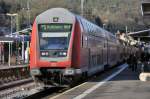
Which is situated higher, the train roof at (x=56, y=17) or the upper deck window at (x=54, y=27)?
the train roof at (x=56, y=17)

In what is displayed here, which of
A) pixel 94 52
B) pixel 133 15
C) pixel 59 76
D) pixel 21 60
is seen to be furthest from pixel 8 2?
pixel 59 76

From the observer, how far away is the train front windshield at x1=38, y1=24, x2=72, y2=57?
23406 millimetres

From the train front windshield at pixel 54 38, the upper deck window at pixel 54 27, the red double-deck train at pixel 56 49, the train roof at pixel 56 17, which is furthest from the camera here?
the train roof at pixel 56 17

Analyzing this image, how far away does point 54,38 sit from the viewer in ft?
77.2

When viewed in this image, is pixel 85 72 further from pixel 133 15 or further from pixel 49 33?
pixel 133 15

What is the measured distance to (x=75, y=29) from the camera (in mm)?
23906

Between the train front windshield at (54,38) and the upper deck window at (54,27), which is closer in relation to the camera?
the train front windshield at (54,38)

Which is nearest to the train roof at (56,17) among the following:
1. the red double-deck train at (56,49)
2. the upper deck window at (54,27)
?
the red double-deck train at (56,49)

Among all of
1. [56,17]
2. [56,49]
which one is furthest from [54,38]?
[56,17]

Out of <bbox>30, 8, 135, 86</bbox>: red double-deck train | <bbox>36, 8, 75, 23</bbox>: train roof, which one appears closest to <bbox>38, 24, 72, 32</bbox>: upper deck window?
<bbox>30, 8, 135, 86</bbox>: red double-deck train

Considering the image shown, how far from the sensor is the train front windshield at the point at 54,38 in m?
23.4

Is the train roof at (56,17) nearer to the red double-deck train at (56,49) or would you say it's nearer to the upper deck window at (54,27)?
the red double-deck train at (56,49)

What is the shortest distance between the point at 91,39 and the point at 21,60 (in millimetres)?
25161

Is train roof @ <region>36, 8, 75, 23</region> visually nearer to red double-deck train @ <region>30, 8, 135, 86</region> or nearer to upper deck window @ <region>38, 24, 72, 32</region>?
red double-deck train @ <region>30, 8, 135, 86</region>
